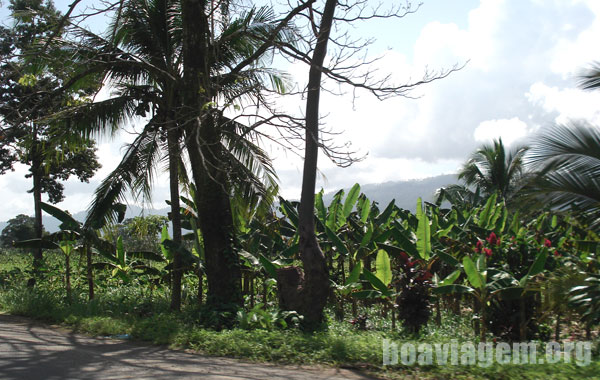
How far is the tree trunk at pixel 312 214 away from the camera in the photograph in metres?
7.93

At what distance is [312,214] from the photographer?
26.8 ft

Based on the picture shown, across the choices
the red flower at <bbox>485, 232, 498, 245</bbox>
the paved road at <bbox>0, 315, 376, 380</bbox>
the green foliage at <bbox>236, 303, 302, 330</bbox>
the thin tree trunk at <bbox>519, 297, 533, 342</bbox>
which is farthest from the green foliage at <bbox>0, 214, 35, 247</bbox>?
the thin tree trunk at <bbox>519, 297, 533, 342</bbox>

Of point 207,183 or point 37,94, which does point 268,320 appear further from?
point 37,94

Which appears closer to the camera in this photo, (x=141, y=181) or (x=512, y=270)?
(x=512, y=270)

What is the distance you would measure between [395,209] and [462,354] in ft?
21.8

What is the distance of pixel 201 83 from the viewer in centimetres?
953

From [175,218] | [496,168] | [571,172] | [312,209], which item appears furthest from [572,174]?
[496,168]

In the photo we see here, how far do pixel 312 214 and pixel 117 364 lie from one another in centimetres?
365

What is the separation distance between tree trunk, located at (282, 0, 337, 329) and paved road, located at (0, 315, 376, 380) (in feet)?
6.71

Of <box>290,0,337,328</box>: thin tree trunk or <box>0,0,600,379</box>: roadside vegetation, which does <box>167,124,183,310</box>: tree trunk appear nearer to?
<box>0,0,600,379</box>: roadside vegetation

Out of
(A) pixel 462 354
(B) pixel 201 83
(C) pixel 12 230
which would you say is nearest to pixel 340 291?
(A) pixel 462 354

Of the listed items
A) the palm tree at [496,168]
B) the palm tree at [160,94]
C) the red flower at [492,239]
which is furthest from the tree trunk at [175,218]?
the palm tree at [496,168]

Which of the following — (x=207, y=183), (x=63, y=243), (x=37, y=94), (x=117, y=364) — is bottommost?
(x=117, y=364)

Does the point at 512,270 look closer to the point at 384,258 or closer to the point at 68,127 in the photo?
the point at 384,258
